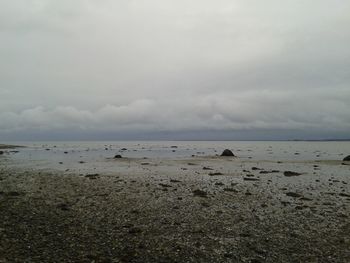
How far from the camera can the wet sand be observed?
41.3ft

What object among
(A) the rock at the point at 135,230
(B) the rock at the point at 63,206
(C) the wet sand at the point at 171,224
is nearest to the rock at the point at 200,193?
(C) the wet sand at the point at 171,224

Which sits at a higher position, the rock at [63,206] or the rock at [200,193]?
the rock at [63,206]

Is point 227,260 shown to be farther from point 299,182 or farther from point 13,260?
point 299,182

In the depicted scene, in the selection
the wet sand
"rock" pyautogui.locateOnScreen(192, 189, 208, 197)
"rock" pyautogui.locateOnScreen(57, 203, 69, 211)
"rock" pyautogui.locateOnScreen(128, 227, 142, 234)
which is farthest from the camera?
"rock" pyautogui.locateOnScreen(192, 189, 208, 197)

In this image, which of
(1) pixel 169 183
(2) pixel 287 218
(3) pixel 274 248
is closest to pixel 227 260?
(3) pixel 274 248

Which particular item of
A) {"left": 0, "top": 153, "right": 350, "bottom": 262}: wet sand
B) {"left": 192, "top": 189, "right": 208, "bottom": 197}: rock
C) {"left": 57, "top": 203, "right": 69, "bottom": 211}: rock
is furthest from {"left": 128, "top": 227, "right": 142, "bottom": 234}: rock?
{"left": 192, "top": 189, "right": 208, "bottom": 197}: rock

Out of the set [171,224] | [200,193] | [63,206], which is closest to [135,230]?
[171,224]

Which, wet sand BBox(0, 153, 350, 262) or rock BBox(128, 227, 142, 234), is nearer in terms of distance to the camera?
wet sand BBox(0, 153, 350, 262)

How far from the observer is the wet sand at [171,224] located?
495 inches

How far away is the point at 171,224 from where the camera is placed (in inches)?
669

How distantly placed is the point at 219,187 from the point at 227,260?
17876 mm

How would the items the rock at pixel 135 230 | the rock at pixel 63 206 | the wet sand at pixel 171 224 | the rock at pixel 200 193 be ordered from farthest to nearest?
the rock at pixel 200 193
the rock at pixel 63 206
the rock at pixel 135 230
the wet sand at pixel 171 224

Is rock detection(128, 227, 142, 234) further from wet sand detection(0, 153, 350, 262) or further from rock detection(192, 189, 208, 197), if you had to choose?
rock detection(192, 189, 208, 197)

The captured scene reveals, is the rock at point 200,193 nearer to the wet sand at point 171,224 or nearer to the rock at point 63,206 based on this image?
the wet sand at point 171,224
